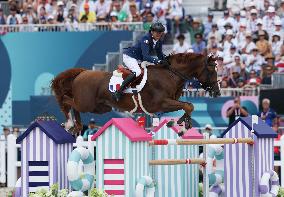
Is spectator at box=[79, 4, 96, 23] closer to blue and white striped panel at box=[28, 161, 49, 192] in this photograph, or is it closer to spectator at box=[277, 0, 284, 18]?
spectator at box=[277, 0, 284, 18]

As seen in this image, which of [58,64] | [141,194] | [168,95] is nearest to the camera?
[141,194]

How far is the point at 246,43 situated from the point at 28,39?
535cm

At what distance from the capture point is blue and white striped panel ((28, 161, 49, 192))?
50.3 ft

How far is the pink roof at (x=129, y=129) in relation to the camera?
14750 mm

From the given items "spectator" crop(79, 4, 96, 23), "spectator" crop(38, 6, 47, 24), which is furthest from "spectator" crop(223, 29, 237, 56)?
"spectator" crop(38, 6, 47, 24)

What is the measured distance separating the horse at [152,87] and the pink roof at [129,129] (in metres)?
1.48

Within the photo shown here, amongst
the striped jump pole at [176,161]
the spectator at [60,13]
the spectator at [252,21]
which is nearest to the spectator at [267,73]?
the spectator at [252,21]

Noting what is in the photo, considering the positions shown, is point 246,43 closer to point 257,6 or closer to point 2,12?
point 257,6

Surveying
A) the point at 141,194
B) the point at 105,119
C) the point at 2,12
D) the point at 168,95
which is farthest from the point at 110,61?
the point at 141,194

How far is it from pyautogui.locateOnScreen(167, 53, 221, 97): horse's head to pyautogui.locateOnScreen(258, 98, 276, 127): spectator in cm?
524

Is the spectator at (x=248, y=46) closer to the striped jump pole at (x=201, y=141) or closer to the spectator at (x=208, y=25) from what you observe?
the spectator at (x=208, y=25)

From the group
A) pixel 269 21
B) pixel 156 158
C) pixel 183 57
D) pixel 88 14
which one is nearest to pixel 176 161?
pixel 156 158

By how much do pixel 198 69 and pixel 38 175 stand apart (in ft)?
10.6

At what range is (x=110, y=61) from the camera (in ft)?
88.3
